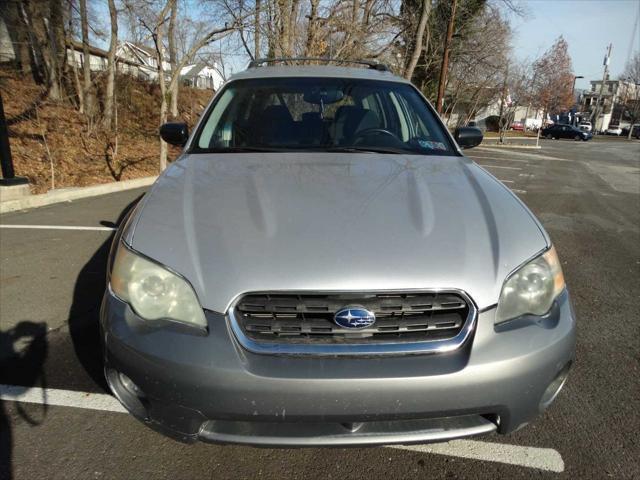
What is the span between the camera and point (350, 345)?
1.59 meters

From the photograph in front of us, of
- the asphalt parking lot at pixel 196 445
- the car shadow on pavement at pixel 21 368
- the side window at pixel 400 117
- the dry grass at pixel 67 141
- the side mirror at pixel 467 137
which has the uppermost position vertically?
the side window at pixel 400 117

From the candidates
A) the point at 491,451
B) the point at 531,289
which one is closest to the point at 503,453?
the point at 491,451

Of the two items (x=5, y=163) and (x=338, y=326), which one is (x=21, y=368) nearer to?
(x=338, y=326)

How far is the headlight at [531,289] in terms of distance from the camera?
168 cm

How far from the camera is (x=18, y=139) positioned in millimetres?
10648

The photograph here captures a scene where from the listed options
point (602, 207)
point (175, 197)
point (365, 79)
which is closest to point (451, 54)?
point (602, 207)

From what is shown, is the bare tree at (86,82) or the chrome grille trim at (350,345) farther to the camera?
the bare tree at (86,82)

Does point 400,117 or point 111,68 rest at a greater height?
point 111,68

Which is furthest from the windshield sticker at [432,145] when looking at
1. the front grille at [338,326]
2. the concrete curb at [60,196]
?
the concrete curb at [60,196]

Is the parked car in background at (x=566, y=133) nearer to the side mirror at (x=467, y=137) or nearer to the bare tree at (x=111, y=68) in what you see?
the bare tree at (x=111, y=68)

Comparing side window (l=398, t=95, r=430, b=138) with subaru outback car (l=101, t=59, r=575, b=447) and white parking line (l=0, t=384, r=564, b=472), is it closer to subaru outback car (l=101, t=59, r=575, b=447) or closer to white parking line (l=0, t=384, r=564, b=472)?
subaru outback car (l=101, t=59, r=575, b=447)

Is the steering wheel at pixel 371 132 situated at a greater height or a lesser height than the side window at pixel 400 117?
lesser

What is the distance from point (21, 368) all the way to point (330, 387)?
210 cm

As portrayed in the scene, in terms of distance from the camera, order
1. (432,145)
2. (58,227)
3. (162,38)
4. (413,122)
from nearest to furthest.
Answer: (432,145) → (413,122) → (58,227) → (162,38)
